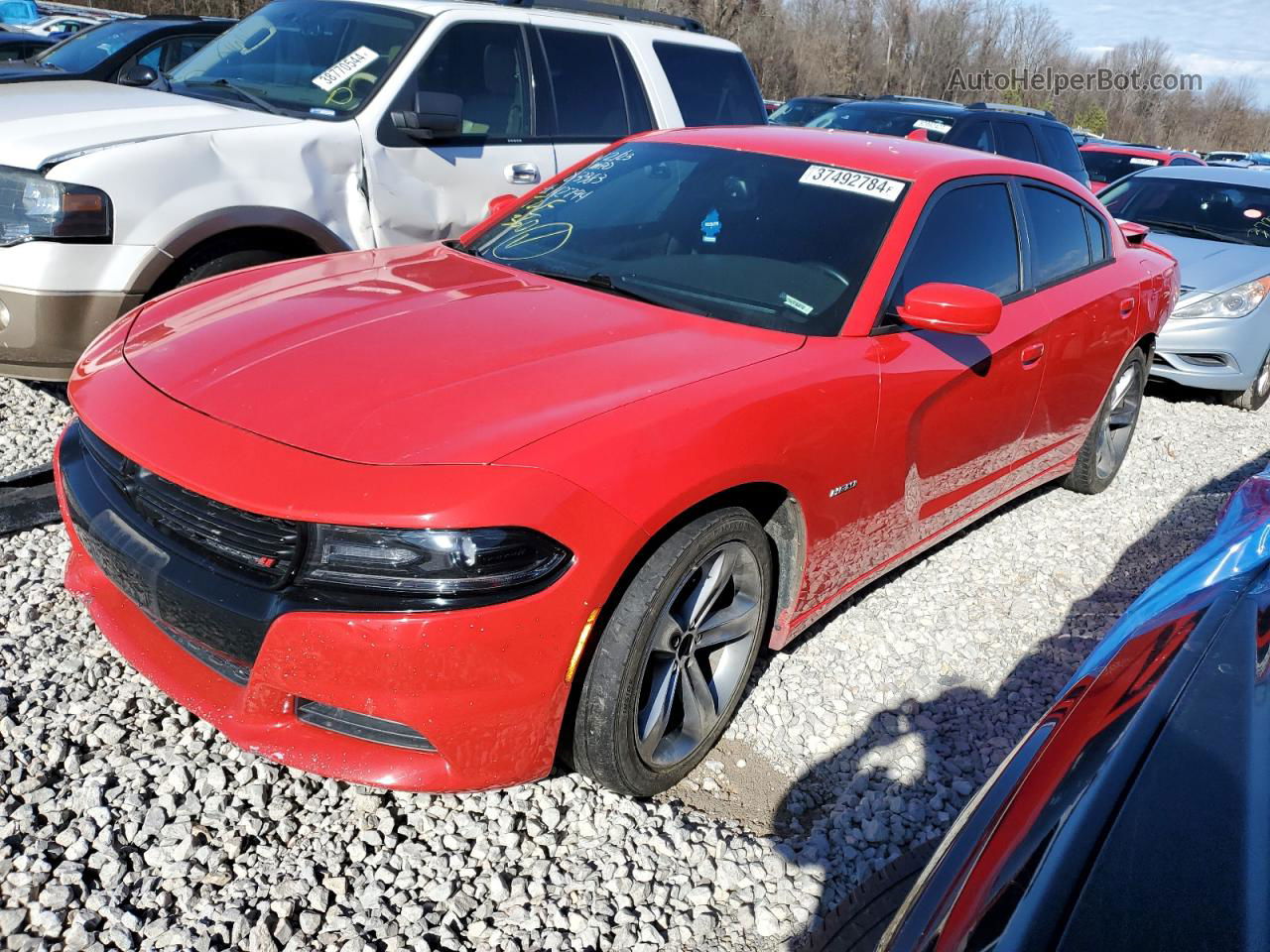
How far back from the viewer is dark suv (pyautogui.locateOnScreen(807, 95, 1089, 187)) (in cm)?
954

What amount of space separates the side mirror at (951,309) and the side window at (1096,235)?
1.85 metres

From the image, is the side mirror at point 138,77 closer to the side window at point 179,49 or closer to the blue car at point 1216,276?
the side window at point 179,49

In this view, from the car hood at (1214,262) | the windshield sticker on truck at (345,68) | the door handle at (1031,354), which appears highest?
the windshield sticker on truck at (345,68)

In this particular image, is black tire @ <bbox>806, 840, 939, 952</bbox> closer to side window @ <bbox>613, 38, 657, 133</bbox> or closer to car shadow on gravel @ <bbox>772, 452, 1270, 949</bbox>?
car shadow on gravel @ <bbox>772, 452, 1270, 949</bbox>

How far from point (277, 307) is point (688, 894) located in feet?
6.23

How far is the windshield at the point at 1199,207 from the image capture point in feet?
25.7

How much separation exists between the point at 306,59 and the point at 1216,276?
20.1 feet

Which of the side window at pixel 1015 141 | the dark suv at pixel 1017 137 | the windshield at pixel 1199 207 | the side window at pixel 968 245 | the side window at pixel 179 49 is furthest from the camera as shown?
the side window at pixel 1015 141

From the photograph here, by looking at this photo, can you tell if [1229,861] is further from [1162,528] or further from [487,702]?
[1162,528]

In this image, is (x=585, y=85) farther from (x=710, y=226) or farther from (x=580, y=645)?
(x=580, y=645)

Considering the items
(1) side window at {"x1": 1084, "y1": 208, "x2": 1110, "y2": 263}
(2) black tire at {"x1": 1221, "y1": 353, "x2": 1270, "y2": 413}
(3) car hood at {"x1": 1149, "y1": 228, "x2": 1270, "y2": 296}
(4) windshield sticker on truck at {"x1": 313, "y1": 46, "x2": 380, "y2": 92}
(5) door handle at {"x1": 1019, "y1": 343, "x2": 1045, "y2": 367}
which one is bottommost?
(2) black tire at {"x1": 1221, "y1": 353, "x2": 1270, "y2": 413}

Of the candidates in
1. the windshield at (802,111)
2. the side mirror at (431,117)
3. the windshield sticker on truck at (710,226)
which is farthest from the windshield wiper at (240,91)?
the windshield at (802,111)

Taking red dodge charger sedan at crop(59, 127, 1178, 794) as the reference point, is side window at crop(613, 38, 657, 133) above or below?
above

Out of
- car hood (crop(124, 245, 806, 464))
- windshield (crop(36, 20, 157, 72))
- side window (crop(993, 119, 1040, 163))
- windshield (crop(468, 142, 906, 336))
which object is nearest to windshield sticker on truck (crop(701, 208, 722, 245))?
windshield (crop(468, 142, 906, 336))
